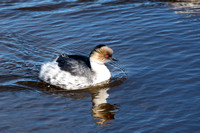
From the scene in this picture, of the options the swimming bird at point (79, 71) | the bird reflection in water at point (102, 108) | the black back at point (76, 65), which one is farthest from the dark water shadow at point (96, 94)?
the black back at point (76, 65)

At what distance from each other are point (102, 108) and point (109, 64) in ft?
9.24

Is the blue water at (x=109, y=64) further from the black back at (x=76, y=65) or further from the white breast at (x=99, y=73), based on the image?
the black back at (x=76, y=65)

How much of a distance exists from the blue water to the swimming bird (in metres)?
0.21

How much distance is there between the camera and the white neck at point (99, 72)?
9.30 m

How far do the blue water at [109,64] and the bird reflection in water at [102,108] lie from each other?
2 cm

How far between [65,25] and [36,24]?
121cm

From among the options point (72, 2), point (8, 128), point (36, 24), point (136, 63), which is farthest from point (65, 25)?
point (8, 128)

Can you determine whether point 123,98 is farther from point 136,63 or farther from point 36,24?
point 36,24

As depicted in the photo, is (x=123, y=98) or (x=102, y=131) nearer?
(x=102, y=131)

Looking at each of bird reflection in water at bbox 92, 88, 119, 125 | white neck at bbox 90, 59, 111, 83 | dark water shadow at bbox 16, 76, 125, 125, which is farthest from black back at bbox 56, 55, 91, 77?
bird reflection in water at bbox 92, 88, 119, 125

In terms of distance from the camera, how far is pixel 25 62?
10.9 metres

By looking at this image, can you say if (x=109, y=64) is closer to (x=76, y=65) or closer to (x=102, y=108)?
(x=76, y=65)

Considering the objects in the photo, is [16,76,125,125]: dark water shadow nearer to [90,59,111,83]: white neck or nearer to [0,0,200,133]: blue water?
[0,0,200,133]: blue water

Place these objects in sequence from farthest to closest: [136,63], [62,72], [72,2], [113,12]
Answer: [72,2]
[113,12]
[136,63]
[62,72]
